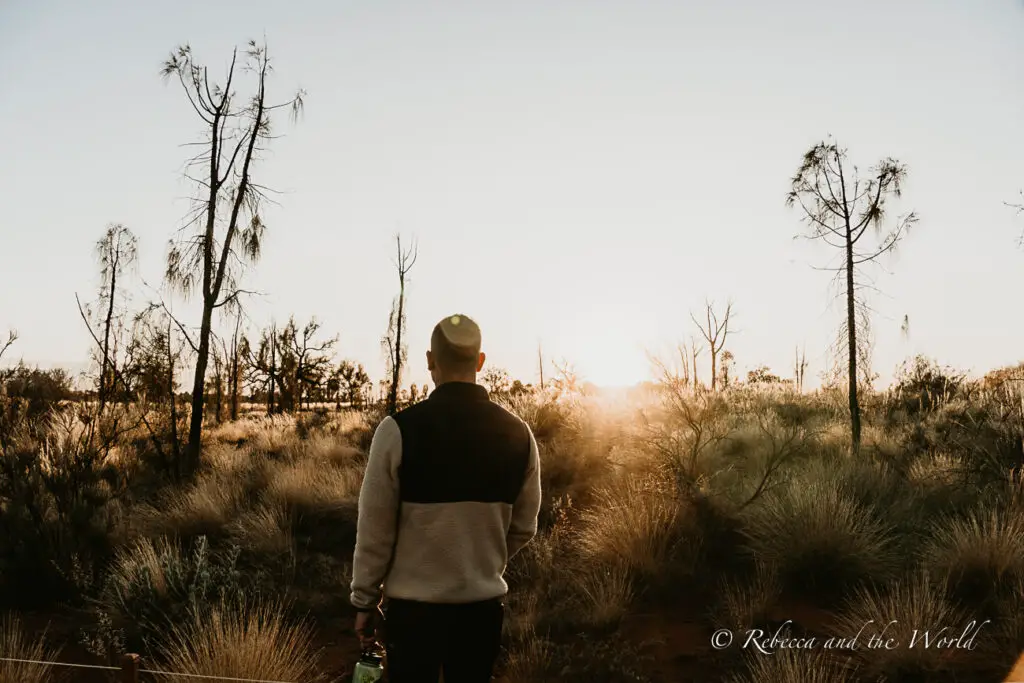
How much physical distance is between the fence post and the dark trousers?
1.94 m

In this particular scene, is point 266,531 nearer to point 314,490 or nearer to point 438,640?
point 314,490

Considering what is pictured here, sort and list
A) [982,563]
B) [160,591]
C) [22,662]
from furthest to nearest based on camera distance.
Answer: [160,591], [982,563], [22,662]

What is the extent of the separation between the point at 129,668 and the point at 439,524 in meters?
2.45

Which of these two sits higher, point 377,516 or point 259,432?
point 377,516

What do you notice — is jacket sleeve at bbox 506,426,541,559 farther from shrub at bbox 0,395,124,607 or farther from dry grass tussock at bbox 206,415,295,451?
dry grass tussock at bbox 206,415,295,451

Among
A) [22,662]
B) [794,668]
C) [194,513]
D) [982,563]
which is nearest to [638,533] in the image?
[794,668]

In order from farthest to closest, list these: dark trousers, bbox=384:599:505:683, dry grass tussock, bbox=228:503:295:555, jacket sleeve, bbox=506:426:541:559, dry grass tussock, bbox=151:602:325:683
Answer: dry grass tussock, bbox=228:503:295:555 < dry grass tussock, bbox=151:602:325:683 < jacket sleeve, bbox=506:426:541:559 < dark trousers, bbox=384:599:505:683

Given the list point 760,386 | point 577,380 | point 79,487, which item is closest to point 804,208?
point 577,380

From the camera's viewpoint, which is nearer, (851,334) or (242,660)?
(242,660)

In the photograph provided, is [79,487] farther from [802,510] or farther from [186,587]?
[802,510]

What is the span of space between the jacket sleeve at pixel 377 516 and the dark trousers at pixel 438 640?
0.16 m

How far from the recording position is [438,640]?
10.3ft

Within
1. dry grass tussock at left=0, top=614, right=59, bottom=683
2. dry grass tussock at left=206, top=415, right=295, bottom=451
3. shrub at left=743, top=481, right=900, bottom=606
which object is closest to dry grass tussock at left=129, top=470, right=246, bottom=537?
dry grass tussock at left=0, top=614, right=59, bottom=683

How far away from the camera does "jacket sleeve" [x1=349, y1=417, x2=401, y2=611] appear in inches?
121
